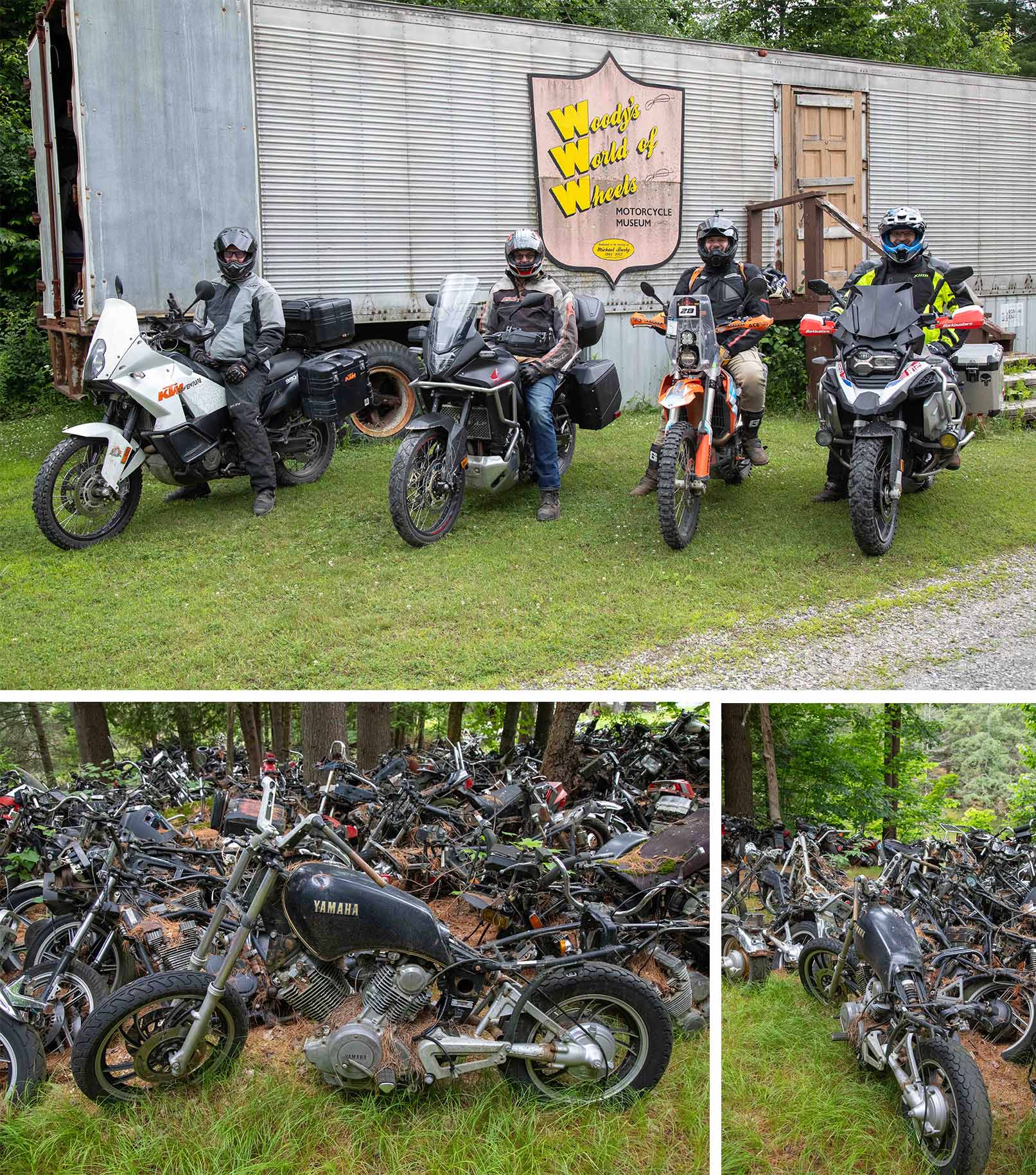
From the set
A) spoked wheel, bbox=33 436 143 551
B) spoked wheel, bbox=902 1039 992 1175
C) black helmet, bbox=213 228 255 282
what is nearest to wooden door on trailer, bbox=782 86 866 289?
black helmet, bbox=213 228 255 282

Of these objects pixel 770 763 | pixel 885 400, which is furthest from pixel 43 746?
pixel 885 400

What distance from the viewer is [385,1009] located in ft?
12.7

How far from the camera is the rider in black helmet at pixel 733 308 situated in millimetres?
7371

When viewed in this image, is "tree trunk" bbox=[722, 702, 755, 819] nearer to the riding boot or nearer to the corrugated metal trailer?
the riding boot

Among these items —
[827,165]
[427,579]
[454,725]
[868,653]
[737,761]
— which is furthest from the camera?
[827,165]

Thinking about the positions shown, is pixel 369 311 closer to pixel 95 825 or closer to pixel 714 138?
pixel 714 138

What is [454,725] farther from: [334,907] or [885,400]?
[334,907]

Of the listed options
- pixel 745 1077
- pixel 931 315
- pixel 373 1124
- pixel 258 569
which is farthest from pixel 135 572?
pixel 931 315

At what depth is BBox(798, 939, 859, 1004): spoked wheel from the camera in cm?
523

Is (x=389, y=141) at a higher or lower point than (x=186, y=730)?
higher

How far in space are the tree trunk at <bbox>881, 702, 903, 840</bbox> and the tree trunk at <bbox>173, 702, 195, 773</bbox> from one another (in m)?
4.59

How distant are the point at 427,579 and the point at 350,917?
2.97 metres

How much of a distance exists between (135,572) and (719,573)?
135 inches

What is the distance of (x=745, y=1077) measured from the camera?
4.41m
